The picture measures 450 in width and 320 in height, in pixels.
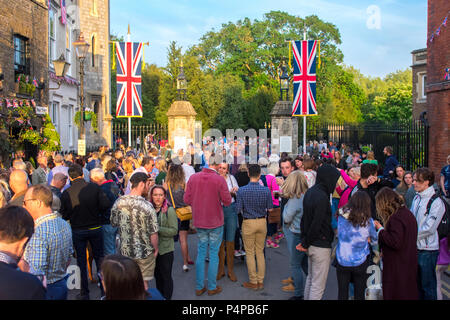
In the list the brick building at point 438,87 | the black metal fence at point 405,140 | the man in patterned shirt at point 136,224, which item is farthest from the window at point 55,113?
the man in patterned shirt at point 136,224

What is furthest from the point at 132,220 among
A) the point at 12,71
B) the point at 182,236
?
the point at 12,71

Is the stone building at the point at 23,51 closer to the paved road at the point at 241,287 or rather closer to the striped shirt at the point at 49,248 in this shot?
the paved road at the point at 241,287

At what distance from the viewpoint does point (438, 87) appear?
563 inches

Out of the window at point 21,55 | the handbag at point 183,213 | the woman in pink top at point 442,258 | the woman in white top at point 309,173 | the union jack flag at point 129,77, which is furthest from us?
the union jack flag at point 129,77

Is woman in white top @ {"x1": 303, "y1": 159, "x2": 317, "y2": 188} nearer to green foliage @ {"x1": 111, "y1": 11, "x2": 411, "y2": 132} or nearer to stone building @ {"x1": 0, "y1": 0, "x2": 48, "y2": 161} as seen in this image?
stone building @ {"x1": 0, "y1": 0, "x2": 48, "y2": 161}

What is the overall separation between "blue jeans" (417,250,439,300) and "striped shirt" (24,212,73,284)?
158 inches

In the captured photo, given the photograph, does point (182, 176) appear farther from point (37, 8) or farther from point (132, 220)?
point (37, 8)

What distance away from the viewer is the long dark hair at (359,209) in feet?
15.6

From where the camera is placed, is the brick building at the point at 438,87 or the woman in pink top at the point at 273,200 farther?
the brick building at the point at 438,87

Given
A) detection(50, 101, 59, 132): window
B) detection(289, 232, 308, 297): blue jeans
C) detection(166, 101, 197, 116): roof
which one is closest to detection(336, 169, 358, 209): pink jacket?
detection(289, 232, 308, 297): blue jeans

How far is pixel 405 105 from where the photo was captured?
51031mm

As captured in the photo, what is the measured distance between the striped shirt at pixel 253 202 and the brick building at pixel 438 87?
32.5 feet

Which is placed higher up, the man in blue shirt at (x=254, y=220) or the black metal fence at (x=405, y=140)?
the black metal fence at (x=405, y=140)

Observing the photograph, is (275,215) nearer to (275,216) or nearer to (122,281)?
(275,216)
